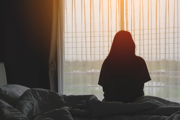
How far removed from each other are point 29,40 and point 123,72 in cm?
169

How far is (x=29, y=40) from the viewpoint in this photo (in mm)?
2963

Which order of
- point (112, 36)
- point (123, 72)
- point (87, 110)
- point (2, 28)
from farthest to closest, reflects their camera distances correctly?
1. point (112, 36)
2. point (2, 28)
3. point (123, 72)
4. point (87, 110)

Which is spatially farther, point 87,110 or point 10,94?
point 10,94

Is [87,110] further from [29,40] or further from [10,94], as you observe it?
[29,40]

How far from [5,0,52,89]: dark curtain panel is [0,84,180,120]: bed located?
4.42 ft

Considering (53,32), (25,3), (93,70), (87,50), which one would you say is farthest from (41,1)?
(93,70)

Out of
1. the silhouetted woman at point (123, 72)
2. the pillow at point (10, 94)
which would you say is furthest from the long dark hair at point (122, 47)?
the pillow at point (10, 94)

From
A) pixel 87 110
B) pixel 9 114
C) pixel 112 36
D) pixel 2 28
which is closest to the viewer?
pixel 9 114

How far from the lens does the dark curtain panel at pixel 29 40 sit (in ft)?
9.52

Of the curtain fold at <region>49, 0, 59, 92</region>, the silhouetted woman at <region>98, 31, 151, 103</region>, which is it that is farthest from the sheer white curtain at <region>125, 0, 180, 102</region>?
the curtain fold at <region>49, 0, 59, 92</region>

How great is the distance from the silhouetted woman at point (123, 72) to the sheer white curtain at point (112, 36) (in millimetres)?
970

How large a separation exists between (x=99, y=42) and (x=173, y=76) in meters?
1.13

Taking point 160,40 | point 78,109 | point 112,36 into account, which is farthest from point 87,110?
point 160,40

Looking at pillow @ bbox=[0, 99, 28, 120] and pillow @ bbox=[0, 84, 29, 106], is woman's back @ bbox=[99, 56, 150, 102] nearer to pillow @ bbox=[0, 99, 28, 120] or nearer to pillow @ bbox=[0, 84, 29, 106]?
pillow @ bbox=[0, 84, 29, 106]
